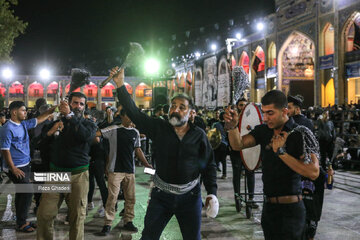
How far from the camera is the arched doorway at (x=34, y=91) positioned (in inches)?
2280

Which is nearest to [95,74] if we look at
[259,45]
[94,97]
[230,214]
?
[94,97]

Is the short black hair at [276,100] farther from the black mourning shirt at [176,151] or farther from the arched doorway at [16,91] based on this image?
the arched doorway at [16,91]

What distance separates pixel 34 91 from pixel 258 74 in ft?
133

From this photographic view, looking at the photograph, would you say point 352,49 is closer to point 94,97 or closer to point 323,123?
point 323,123

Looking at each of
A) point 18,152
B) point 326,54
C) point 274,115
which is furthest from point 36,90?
point 274,115

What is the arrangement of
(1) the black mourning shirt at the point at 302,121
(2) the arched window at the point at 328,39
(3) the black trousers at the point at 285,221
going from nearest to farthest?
(3) the black trousers at the point at 285,221 < (1) the black mourning shirt at the point at 302,121 < (2) the arched window at the point at 328,39

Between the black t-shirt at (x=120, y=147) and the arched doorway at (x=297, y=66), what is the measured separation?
21.8 metres

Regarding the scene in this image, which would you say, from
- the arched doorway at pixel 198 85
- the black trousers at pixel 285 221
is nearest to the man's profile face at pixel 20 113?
the black trousers at pixel 285 221

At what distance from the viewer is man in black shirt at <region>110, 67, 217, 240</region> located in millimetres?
3334

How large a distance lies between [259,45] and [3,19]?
62.0 ft

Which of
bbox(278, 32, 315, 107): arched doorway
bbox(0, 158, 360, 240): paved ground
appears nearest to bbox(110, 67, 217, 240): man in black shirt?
bbox(0, 158, 360, 240): paved ground

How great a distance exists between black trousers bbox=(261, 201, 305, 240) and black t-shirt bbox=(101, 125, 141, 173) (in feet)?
10.2

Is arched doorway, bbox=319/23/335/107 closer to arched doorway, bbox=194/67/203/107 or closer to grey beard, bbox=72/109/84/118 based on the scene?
arched doorway, bbox=194/67/203/107

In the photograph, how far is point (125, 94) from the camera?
350 centimetres
